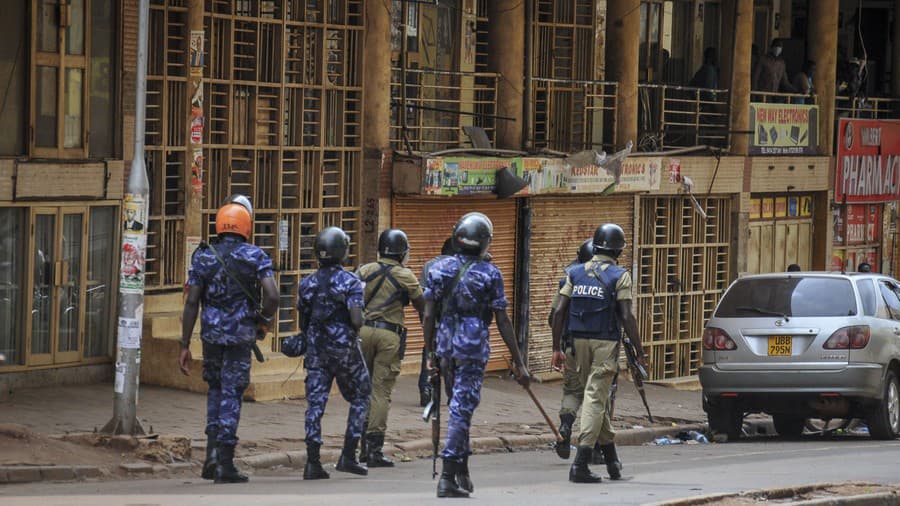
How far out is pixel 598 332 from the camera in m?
11.4

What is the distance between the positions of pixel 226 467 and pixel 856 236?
20627mm

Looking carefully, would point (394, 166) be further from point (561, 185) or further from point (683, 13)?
point (683, 13)

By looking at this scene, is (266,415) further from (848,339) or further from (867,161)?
(867,161)

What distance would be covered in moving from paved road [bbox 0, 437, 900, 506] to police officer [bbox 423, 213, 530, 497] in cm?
63

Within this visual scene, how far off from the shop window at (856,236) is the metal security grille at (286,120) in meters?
12.2

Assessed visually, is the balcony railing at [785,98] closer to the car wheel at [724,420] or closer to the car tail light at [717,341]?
the car wheel at [724,420]

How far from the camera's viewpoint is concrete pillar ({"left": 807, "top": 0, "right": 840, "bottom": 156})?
27062 mm

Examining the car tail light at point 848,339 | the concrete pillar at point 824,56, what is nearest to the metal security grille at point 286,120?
the car tail light at point 848,339

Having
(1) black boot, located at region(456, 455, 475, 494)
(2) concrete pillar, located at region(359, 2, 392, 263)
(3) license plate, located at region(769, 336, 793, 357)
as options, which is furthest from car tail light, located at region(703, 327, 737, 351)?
(1) black boot, located at region(456, 455, 475, 494)

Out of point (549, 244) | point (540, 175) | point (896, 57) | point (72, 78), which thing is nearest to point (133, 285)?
point (72, 78)

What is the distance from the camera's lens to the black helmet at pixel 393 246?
40.3ft

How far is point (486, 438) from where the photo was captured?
584 inches

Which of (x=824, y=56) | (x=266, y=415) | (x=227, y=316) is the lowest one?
(x=266, y=415)

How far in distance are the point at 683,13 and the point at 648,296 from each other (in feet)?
17.7
